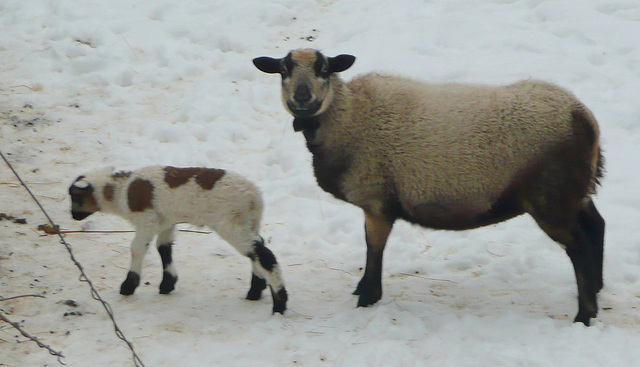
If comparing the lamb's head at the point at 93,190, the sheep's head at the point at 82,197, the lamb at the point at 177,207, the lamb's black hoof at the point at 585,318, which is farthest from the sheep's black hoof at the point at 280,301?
the lamb's black hoof at the point at 585,318

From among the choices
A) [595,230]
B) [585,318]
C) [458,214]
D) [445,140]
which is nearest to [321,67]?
[445,140]

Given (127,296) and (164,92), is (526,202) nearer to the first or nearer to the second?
(127,296)

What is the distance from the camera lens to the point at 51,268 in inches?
275

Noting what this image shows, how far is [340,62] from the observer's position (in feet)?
21.4

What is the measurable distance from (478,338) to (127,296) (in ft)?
9.46

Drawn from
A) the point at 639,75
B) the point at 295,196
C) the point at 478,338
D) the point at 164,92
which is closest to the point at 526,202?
the point at 478,338

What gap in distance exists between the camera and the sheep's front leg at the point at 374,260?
21.4 feet

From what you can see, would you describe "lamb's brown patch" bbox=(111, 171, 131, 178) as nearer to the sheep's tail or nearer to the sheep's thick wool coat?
the sheep's thick wool coat

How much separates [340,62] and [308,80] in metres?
0.33

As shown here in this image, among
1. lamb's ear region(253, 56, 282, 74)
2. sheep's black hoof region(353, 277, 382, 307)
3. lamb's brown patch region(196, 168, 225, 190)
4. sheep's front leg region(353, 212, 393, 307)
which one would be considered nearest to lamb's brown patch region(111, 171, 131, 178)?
lamb's brown patch region(196, 168, 225, 190)

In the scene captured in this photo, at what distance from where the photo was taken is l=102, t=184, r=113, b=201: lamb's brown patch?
22.1ft

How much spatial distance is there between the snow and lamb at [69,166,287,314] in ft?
0.93

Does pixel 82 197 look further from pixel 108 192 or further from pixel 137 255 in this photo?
pixel 137 255

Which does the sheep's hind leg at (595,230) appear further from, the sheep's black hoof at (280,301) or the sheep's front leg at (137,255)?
the sheep's front leg at (137,255)
